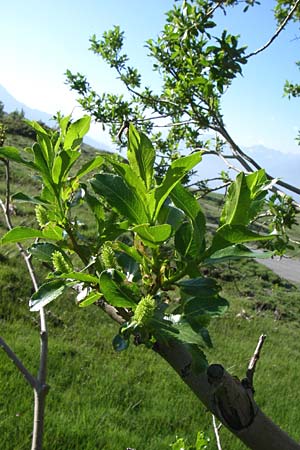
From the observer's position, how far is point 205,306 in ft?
1.97

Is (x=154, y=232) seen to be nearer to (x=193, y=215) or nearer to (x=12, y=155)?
(x=193, y=215)

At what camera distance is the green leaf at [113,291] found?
0.57 metres

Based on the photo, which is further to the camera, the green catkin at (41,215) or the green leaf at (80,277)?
the green catkin at (41,215)

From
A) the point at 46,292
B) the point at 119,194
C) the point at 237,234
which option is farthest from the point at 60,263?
the point at 237,234

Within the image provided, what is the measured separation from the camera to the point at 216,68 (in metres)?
2.57

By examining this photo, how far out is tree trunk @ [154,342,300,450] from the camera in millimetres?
591

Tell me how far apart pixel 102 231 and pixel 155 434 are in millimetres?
4154

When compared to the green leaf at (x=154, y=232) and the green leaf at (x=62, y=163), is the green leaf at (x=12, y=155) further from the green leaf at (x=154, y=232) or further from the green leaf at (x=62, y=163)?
the green leaf at (x=154, y=232)

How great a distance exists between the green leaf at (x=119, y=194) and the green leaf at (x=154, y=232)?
0.11 ft

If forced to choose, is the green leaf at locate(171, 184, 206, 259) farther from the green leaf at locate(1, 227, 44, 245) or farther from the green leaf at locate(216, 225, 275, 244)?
the green leaf at locate(1, 227, 44, 245)

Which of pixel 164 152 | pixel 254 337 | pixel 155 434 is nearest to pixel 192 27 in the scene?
pixel 164 152

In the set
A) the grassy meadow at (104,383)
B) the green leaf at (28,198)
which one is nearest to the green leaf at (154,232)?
the green leaf at (28,198)

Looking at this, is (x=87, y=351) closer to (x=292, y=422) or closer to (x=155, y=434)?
(x=155, y=434)

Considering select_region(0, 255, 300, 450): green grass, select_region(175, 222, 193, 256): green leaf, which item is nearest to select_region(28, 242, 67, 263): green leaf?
select_region(175, 222, 193, 256): green leaf
